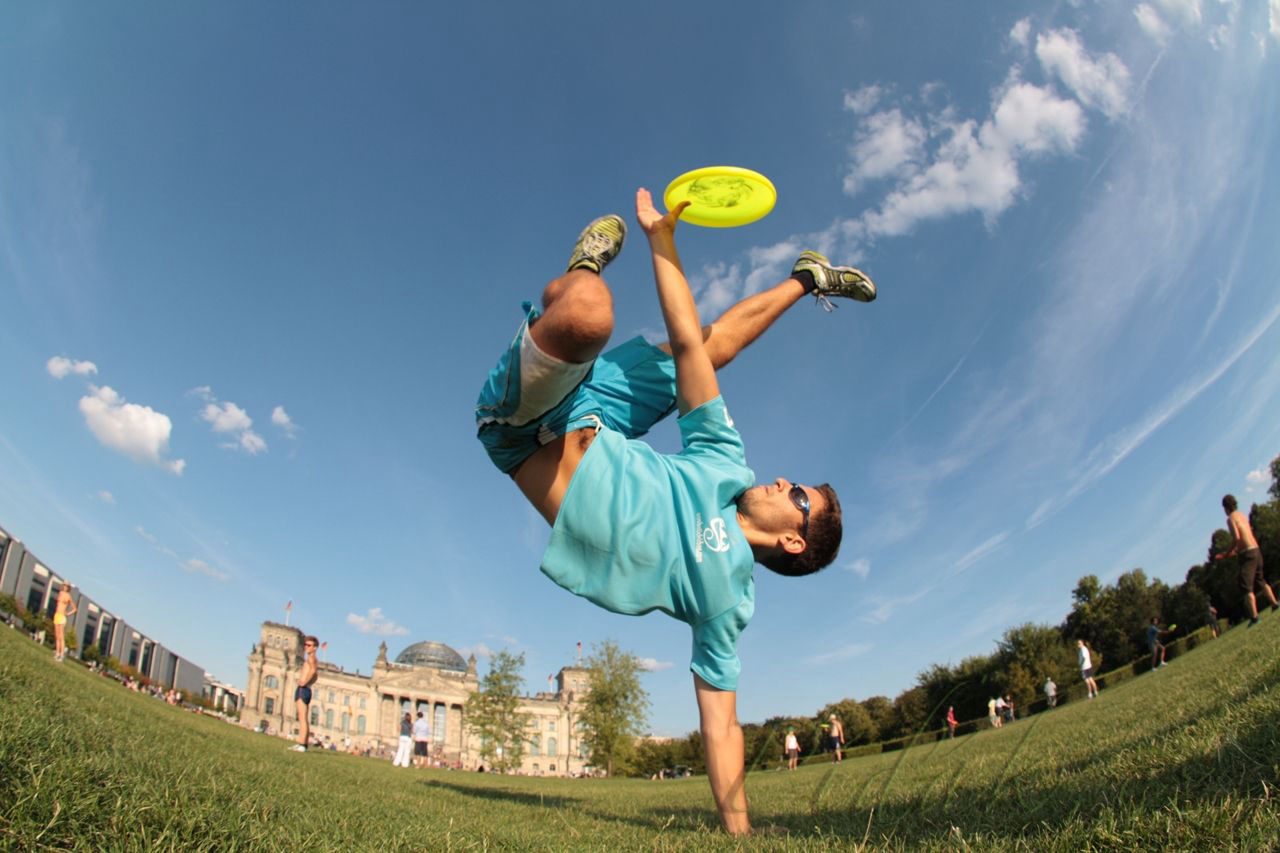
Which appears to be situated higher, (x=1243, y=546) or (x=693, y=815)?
(x=1243, y=546)

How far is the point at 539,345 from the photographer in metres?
2.79

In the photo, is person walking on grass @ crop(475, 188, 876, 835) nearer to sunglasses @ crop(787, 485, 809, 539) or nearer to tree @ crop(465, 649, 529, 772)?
sunglasses @ crop(787, 485, 809, 539)

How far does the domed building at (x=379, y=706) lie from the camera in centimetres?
10231

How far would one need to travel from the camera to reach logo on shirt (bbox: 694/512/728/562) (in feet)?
10.6

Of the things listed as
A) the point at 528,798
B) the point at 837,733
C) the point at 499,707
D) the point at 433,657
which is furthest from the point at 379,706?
the point at 528,798

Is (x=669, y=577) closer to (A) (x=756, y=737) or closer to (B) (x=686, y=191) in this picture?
(A) (x=756, y=737)

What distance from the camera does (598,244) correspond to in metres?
3.22

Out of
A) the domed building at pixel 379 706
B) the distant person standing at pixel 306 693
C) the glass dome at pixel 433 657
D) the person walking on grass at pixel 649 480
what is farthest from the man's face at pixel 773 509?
the glass dome at pixel 433 657

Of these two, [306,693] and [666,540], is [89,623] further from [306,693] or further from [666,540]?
[666,540]

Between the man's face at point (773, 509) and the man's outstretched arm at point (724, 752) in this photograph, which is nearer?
the man's outstretched arm at point (724, 752)

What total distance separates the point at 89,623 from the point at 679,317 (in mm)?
127548

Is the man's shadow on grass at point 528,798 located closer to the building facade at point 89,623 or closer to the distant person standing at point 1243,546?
the distant person standing at point 1243,546

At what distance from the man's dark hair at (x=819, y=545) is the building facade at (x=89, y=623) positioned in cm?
4279

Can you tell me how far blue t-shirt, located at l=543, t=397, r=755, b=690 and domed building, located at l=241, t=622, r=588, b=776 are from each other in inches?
4169
